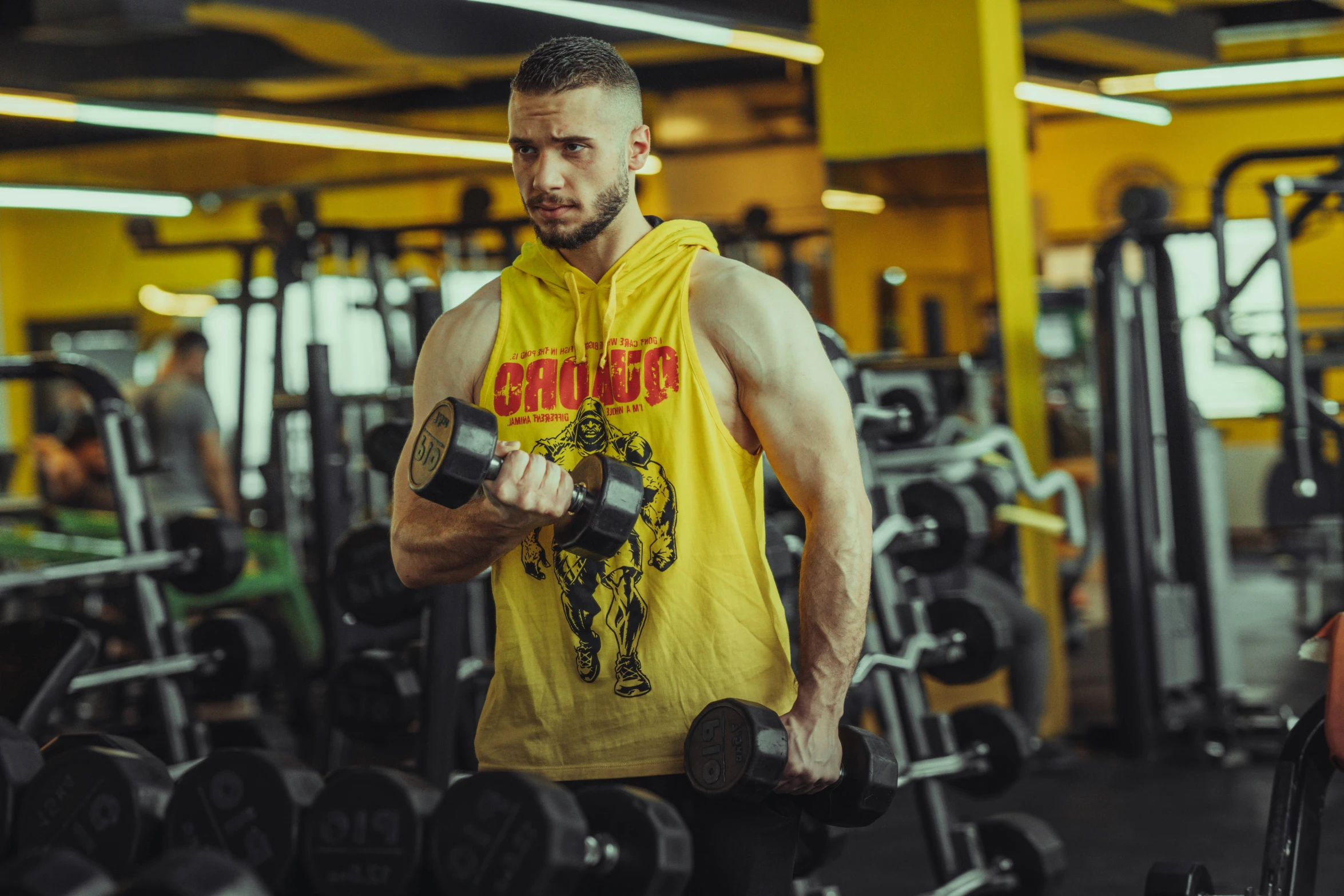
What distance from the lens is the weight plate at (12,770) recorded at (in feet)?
4.60

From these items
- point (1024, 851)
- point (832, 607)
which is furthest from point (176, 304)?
point (832, 607)

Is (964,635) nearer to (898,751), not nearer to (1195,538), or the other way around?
(898,751)

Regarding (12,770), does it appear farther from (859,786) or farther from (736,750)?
(859,786)

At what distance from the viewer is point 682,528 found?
1.59 m

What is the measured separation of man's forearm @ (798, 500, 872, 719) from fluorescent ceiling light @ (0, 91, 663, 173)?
156 inches

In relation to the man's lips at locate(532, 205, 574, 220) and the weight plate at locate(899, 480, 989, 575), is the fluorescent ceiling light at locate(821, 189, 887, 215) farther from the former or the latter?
the man's lips at locate(532, 205, 574, 220)

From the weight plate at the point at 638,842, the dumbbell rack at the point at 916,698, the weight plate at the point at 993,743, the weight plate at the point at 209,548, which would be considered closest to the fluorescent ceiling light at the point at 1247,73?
the dumbbell rack at the point at 916,698

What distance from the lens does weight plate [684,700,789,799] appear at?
146cm

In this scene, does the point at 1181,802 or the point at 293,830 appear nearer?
the point at 293,830

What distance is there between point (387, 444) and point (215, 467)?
3.07 m

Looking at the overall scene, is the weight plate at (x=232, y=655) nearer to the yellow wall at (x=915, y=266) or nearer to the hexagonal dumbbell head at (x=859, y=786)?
the hexagonal dumbbell head at (x=859, y=786)

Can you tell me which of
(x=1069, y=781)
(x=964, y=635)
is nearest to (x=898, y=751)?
(x=964, y=635)

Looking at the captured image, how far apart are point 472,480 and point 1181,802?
3031 mm

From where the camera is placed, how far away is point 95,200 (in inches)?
326
